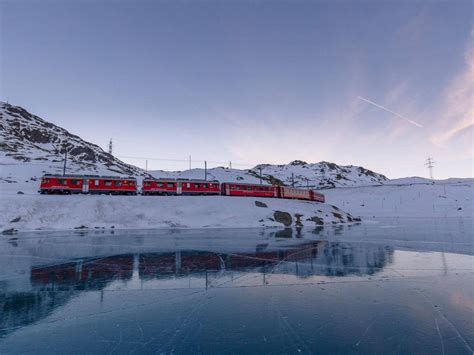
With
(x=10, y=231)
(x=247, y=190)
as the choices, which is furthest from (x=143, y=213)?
(x=247, y=190)

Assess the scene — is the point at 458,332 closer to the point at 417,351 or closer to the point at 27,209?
the point at 417,351

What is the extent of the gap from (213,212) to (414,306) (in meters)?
36.7

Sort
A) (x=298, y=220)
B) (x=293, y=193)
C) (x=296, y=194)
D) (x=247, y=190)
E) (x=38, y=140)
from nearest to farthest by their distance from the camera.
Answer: (x=298, y=220)
(x=247, y=190)
(x=293, y=193)
(x=296, y=194)
(x=38, y=140)

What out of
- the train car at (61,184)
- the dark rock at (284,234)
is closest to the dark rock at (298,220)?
the dark rock at (284,234)

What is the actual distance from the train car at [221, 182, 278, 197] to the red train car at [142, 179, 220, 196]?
6.00ft

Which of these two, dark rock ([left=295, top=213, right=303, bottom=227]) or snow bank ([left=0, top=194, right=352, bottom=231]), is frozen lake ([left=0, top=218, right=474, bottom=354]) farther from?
dark rock ([left=295, top=213, right=303, bottom=227])

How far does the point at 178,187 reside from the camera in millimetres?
49812

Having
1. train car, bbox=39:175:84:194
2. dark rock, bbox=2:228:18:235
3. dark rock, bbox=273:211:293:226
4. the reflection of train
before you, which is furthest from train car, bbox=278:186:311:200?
dark rock, bbox=2:228:18:235

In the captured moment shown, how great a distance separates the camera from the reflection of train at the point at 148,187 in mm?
42094

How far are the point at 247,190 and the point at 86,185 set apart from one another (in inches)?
1167

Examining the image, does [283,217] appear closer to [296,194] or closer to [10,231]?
[296,194]

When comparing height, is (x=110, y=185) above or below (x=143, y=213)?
above

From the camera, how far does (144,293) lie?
28.3 feet

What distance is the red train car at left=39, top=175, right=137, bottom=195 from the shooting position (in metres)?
41.4
